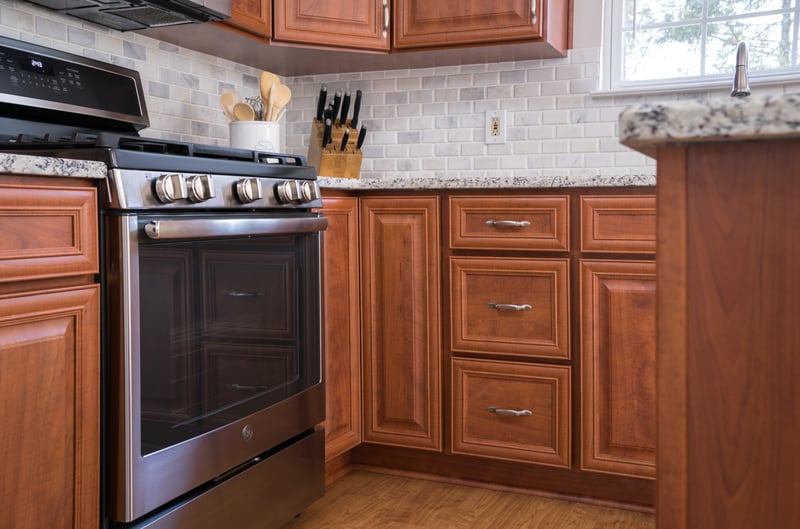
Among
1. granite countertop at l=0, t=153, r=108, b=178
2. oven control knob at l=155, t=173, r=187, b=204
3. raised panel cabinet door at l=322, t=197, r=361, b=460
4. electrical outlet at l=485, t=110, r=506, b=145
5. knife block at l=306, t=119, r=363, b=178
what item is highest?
electrical outlet at l=485, t=110, r=506, b=145

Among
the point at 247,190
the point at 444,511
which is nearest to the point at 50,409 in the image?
the point at 247,190

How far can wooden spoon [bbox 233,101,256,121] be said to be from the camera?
2559 mm

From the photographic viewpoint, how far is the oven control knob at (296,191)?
1933 millimetres

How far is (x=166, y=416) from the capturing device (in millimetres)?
1578

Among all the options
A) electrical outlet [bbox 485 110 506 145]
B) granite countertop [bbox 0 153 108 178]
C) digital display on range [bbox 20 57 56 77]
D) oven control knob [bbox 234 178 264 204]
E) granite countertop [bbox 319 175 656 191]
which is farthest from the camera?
electrical outlet [bbox 485 110 506 145]

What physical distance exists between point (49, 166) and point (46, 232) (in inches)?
4.3

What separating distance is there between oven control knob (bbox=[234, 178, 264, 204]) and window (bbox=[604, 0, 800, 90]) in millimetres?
1503

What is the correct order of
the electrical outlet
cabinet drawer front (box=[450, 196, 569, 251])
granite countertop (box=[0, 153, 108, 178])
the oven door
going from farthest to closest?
the electrical outlet, cabinet drawer front (box=[450, 196, 569, 251]), the oven door, granite countertop (box=[0, 153, 108, 178])

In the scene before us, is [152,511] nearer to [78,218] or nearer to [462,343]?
[78,218]

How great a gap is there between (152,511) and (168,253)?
0.50 metres

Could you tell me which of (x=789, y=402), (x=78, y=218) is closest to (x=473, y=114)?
(x=78, y=218)

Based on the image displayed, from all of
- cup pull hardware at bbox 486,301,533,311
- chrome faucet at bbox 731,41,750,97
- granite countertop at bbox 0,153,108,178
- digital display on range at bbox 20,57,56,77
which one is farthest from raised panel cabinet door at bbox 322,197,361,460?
chrome faucet at bbox 731,41,750,97

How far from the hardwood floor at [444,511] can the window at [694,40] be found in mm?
1416

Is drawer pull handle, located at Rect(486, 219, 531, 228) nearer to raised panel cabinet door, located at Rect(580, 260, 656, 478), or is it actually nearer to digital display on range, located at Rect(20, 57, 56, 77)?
raised panel cabinet door, located at Rect(580, 260, 656, 478)
